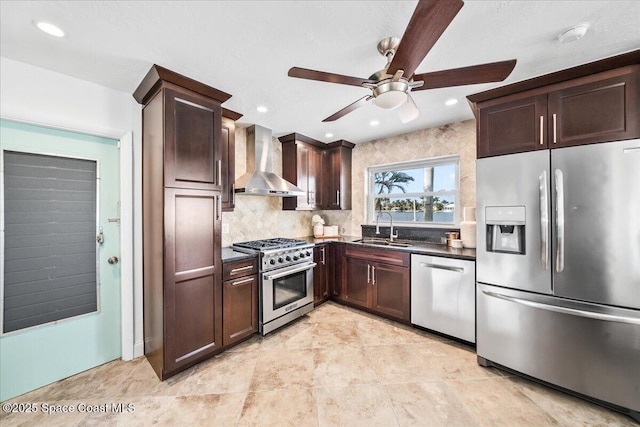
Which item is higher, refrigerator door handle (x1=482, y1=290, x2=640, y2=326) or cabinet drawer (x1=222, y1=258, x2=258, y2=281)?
cabinet drawer (x1=222, y1=258, x2=258, y2=281)

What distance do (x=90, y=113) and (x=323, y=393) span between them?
300 centimetres

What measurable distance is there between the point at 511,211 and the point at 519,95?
0.98 meters

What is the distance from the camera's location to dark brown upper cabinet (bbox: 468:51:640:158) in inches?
67.9

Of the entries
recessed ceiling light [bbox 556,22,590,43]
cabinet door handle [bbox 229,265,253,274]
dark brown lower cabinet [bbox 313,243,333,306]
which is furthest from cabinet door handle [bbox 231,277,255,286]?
recessed ceiling light [bbox 556,22,590,43]

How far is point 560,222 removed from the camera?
6.12ft

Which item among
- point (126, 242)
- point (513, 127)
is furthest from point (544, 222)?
point (126, 242)

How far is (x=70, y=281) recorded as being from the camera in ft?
6.95

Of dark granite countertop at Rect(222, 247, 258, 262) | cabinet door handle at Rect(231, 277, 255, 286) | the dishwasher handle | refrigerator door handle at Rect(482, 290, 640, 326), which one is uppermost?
dark granite countertop at Rect(222, 247, 258, 262)

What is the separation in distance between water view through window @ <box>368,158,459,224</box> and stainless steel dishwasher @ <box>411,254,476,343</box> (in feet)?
3.36

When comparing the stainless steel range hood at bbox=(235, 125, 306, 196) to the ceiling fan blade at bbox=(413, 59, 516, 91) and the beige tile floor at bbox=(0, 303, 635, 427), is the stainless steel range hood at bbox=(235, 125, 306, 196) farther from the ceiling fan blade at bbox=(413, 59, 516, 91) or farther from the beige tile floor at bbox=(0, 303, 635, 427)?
the ceiling fan blade at bbox=(413, 59, 516, 91)

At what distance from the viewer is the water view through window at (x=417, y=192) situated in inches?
135

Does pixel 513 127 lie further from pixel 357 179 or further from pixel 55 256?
pixel 55 256

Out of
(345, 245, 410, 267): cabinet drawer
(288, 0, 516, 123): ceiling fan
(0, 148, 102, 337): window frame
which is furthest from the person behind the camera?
(345, 245, 410, 267): cabinet drawer

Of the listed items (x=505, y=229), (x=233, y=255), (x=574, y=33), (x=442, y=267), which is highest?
(x=574, y=33)
